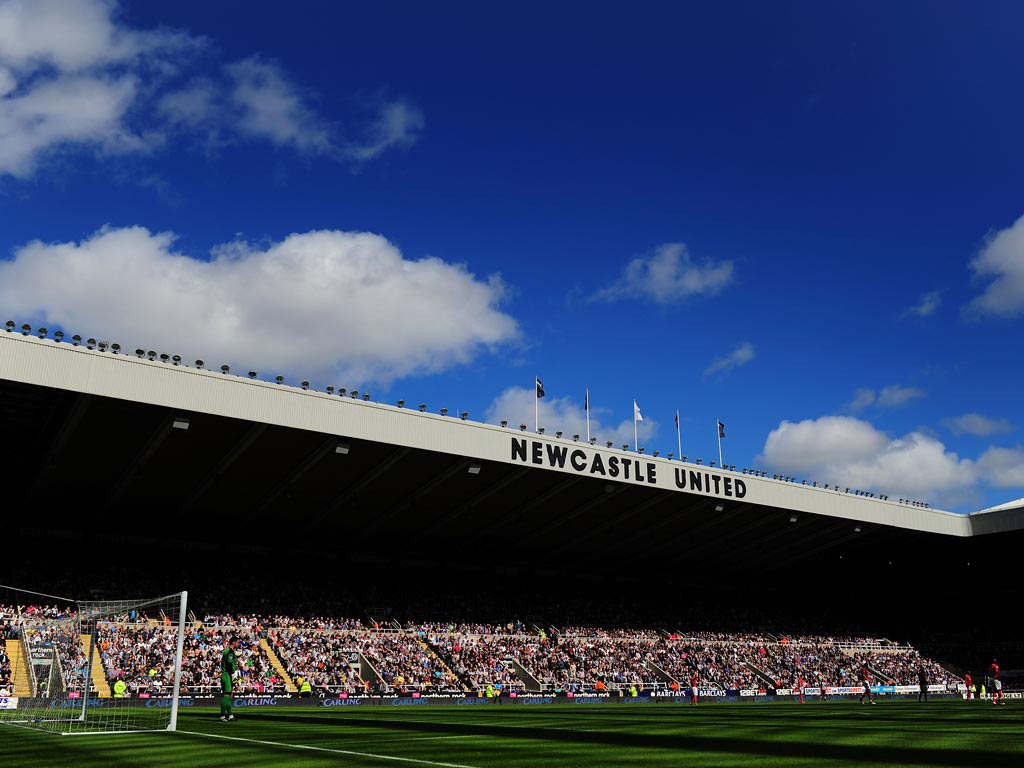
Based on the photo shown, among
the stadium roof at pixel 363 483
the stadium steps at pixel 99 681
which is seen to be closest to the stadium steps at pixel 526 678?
the stadium roof at pixel 363 483

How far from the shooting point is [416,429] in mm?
44375

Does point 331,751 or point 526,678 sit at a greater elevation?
point 331,751

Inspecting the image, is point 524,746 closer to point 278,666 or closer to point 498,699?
point 498,699

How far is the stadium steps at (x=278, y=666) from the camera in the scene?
4284 cm

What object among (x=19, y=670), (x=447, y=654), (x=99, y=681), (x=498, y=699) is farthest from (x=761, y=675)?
(x=99, y=681)

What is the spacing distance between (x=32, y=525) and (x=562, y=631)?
3412cm

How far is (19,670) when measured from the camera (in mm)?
32406

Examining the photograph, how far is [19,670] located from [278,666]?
546 inches

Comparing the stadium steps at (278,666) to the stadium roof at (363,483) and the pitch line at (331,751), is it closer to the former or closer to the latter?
the stadium roof at (363,483)

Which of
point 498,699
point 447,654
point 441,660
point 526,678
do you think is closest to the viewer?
point 498,699

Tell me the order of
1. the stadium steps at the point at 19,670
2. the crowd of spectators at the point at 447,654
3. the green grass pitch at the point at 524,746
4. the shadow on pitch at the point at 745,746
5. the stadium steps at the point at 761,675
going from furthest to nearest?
1. the stadium steps at the point at 761,675
2. the crowd of spectators at the point at 447,654
3. the stadium steps at the point at 19,670
4. the shadow on pitch at the point at 745,746
5. the green grass pitch at the point at 524,746

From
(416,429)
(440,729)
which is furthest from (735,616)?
(440,729)

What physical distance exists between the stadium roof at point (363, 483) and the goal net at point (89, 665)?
725 centimetres

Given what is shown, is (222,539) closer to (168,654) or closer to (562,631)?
(168,654)
